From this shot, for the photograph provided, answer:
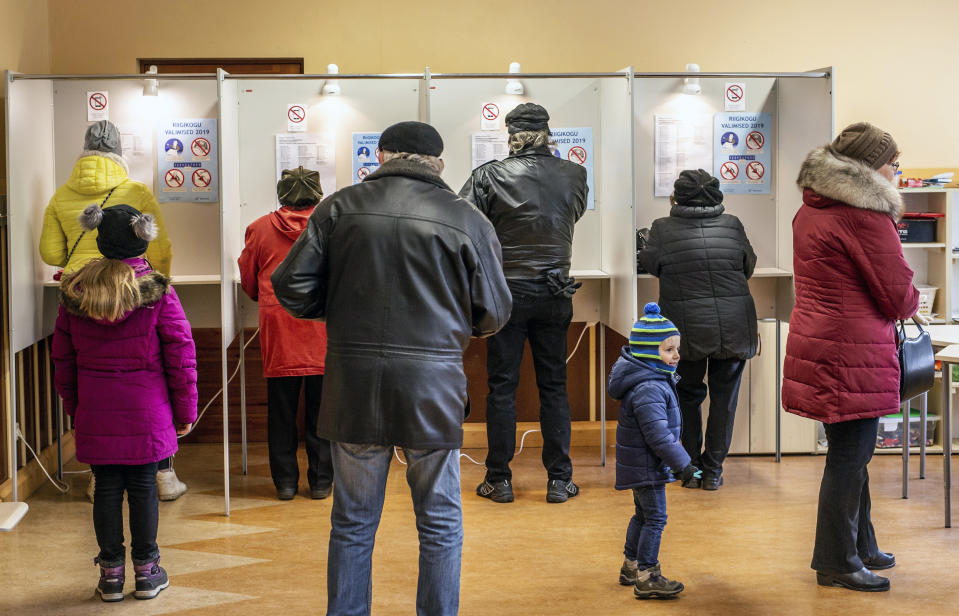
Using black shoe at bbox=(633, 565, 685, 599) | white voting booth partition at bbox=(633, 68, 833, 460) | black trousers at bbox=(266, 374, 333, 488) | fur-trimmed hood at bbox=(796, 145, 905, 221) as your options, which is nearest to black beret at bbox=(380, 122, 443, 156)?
fur-trimmed hood at bbox=(796, 145, 905, 221)

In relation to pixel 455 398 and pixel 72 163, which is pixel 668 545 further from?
pixel 72 163

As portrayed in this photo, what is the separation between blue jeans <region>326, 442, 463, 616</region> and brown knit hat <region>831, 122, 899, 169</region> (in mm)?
1550

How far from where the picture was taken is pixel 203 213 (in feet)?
16.6

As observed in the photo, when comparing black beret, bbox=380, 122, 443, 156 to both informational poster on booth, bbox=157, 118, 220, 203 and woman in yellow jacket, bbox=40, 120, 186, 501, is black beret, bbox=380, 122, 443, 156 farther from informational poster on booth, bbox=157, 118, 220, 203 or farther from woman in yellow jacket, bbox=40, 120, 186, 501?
informational poster on booth, bbox=157, 118, 220, 203

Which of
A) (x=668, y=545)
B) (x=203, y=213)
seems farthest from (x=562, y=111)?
(x=668, y=545)

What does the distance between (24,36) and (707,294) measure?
3.45m

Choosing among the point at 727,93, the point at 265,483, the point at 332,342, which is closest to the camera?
the point at 332,342

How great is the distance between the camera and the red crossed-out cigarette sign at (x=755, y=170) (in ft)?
17.4

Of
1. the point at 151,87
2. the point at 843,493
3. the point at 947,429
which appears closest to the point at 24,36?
the point at 151,87

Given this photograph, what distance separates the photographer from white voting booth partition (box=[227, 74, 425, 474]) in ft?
16.4

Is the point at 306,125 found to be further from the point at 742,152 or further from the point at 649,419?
the point at 649,419

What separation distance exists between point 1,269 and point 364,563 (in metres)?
2.68

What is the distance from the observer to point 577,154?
519 cm

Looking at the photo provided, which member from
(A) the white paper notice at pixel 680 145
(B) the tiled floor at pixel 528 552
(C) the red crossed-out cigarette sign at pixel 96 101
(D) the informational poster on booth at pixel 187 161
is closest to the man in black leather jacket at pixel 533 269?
(B) the tiled floor at pixel 528 552
